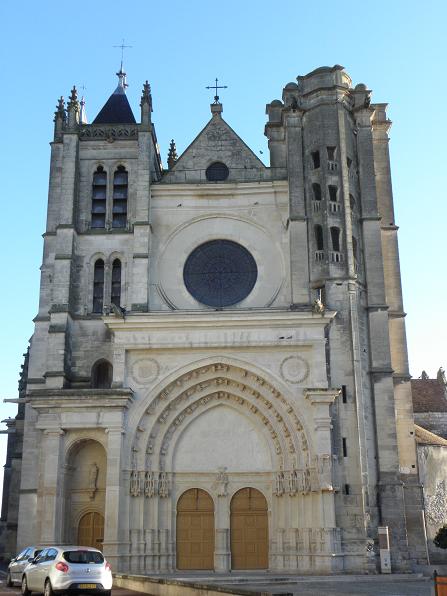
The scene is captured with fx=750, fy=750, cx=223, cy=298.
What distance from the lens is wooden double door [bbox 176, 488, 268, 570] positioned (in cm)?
2250

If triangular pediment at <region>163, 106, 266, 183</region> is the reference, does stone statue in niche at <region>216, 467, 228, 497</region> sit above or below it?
below

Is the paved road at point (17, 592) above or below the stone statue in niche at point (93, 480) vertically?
below

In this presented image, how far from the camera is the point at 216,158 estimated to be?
27688 millimetres

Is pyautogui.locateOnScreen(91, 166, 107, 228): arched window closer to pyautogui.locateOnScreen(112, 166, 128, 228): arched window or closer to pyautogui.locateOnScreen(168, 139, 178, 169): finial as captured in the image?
pyautogui.locateOnScreen(112, 166, 128, 228): arched window

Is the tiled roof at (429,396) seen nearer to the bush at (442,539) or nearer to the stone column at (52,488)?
the bush at (442,539)

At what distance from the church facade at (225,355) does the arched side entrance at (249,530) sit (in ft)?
0.22

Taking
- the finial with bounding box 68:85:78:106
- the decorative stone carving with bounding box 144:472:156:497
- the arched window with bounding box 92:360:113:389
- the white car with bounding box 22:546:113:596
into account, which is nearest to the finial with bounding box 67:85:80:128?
the finial with bounding box 68:85:78:106

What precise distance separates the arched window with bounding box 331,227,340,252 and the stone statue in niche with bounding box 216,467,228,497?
26.5ft

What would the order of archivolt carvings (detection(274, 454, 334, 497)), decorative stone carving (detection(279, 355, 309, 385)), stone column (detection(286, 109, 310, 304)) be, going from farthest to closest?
stone column (detection(286, 109, 310, 304)) → decorative stone carving (detection(279, 355, 309, 385)) → archivolt carvings (detection(274, 454, 334, 497))

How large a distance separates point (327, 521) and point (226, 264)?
9.49 metres

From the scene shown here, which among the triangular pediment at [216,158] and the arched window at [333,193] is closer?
the arched window at [333,193]

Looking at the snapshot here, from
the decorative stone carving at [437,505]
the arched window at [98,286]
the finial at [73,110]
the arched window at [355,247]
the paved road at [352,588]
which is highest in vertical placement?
the finial at [73,110]

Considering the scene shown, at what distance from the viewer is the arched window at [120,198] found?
88.1 ft

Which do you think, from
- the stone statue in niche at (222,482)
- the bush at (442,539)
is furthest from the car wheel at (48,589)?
the bush at (442,539)
